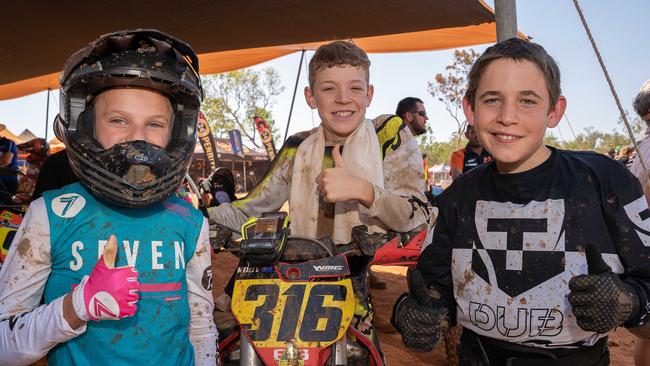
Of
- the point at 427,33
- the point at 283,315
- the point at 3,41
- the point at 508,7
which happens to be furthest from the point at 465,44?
the point at 283,315

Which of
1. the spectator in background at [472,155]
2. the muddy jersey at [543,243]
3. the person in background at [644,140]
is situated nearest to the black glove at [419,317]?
the muddy jersey at [543,243]

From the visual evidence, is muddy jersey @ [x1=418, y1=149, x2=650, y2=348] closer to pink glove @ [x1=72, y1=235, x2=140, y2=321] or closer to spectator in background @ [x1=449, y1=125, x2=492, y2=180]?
pink glove @ [x1=72, y1=235, x2=140, y2=321]

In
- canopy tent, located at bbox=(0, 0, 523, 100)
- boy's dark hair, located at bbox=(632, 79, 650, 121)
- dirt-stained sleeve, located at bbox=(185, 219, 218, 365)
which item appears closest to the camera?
dirt-stained sleeve, located at bbox=(185, 219, 218, 365)

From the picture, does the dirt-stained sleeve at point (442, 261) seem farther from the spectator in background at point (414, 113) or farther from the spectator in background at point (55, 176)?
the spectator in background at point (414, 113)

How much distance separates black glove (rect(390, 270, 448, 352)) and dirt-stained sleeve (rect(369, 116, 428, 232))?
0.51 metres

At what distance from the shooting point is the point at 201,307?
67.5 inches

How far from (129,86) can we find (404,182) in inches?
56.9

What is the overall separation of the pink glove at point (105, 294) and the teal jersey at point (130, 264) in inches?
9.6

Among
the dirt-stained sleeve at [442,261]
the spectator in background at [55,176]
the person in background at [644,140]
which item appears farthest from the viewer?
the person in background at [644,140]

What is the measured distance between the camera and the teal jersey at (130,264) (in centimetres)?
148

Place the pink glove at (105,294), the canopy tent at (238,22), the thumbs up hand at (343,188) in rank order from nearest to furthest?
the pink glove at (105,294)
the thumbs up hand at (343,188)
the canopy tent at (238,22)

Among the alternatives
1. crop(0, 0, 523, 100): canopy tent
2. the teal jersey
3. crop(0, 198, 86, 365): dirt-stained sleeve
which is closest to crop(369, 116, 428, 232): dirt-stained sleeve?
the teal jersey

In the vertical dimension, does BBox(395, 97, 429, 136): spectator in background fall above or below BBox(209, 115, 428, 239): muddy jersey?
above

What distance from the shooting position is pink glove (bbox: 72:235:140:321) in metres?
1.25
